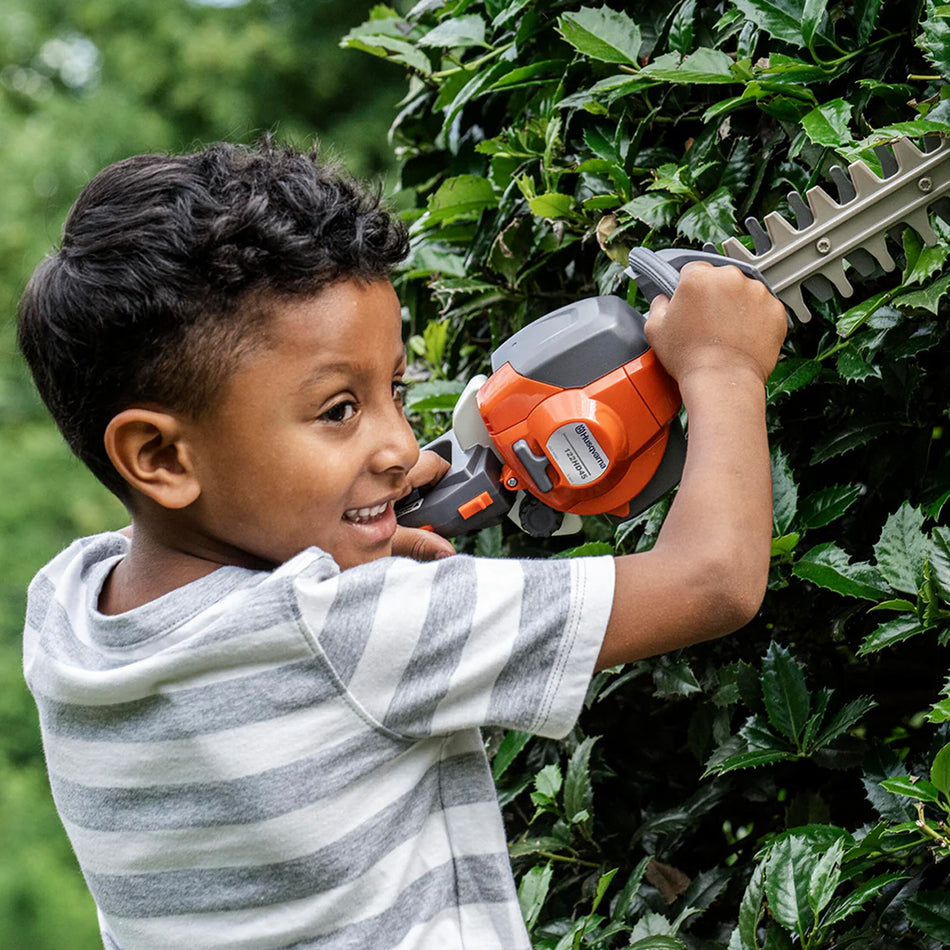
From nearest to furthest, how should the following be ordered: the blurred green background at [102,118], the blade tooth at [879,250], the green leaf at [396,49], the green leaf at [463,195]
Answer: the blade tooth at [879,250]
the green leaf at [463,195]
the green leaf at [396,49]
the blurred green background at [102,118]

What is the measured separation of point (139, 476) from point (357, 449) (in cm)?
23

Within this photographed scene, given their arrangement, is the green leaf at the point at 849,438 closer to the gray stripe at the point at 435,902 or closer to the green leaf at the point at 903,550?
the green leaf at the point at 903,550

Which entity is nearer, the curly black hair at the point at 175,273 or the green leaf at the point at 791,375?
the curly black hair at the point at 175,273

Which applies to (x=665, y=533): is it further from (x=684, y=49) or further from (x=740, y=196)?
(x=684, y=49)

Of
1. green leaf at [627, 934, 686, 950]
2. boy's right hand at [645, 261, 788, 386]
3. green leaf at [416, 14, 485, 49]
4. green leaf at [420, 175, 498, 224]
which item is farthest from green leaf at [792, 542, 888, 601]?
green leaf at [416, 14, 485, 49]

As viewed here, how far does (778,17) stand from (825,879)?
3.26 feet

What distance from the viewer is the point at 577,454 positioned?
1473mm

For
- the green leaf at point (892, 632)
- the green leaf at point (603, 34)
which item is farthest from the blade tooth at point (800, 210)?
the green leaf at point (892, 632)

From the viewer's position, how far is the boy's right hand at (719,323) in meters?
1.37

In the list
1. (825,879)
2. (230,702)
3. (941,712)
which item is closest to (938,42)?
(941,712)

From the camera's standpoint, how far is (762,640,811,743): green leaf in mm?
1518

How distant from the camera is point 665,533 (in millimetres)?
1312

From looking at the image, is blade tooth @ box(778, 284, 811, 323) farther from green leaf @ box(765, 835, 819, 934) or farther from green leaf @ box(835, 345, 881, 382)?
green leaf @ box(765, 835, 819, 934)

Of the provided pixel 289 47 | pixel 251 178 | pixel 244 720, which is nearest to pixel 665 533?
pixel 244 720
